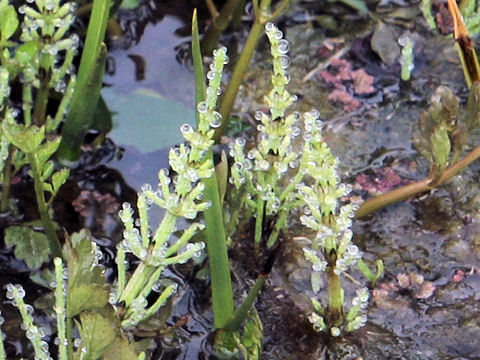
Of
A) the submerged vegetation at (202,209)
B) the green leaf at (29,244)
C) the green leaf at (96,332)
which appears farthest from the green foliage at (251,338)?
the green leaf at (29,244)

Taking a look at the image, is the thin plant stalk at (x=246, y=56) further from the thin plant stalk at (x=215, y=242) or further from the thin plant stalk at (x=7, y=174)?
the thin plant stalk at (x=7, y=174)

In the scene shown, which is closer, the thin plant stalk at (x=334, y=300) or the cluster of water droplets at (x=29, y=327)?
the cluster of water droplets at (x=29, y=327)

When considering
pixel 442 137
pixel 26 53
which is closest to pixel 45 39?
pixel 26 53

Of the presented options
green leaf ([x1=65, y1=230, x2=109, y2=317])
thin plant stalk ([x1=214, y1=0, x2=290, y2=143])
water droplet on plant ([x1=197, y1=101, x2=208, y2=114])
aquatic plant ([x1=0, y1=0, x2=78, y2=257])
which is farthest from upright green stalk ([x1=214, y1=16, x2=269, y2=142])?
green leaf ([x1=65, y1=230, x2=109, y2=317])

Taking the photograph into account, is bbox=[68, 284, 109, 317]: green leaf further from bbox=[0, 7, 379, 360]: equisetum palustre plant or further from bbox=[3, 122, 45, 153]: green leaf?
bbox=[3, 122, 45, 153]: green leaf

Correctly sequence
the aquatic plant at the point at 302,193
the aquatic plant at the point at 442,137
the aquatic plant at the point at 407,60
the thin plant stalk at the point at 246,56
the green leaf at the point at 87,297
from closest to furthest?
the green leaf at the point at 87,297, the aquatic plant at the point at 302,193, the aquatic plant at the point at 442,137, the thin plant stalk at the point at 246,56, the aquatic plant at the point at 407,60

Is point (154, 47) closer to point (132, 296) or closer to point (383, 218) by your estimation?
point (383, 218)

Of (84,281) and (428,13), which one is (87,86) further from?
(428,13)
